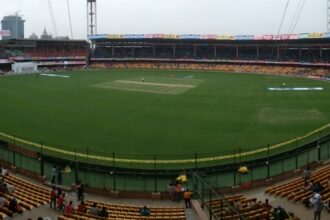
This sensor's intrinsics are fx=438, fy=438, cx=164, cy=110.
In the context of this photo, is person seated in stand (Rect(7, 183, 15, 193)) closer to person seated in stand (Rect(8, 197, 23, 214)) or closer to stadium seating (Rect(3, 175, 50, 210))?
stadium seating (Rect(3, 175, 50, 210))

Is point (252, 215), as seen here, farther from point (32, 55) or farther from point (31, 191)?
point (32, 55)

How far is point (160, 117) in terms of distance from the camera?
42219 millimetres

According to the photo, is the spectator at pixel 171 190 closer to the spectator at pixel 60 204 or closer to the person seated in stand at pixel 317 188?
the spectator at pixel 60 204

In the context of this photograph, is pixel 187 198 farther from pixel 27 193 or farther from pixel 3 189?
pixel 3 189

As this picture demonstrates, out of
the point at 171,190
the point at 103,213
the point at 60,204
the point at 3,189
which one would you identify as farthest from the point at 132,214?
the point at 3,189

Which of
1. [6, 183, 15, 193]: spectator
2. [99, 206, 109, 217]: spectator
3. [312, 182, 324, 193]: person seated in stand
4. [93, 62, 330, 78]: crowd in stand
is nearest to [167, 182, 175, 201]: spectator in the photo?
[99, 206, 109, 217]: spectator

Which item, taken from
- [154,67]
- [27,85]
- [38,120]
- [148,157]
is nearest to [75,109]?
[38,120]

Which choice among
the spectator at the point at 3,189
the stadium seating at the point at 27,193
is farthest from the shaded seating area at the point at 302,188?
the spectator at the point at 3,189

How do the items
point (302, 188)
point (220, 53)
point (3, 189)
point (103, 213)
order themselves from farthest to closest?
point (220, 53)
point (302, 188)
point (3, 189)
point (103, 213)

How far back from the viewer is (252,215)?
607 inches

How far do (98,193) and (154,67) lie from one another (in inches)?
3715

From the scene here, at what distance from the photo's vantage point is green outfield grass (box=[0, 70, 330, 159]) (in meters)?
32.0

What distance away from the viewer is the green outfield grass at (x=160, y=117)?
32.0m

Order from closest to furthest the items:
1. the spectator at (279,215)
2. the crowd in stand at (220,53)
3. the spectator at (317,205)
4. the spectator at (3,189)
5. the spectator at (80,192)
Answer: the spectator at (279,215), the spectator at (317,205), the spectator at (3,189), the spectator at (80,192), the crowd in stand at (220,53)
